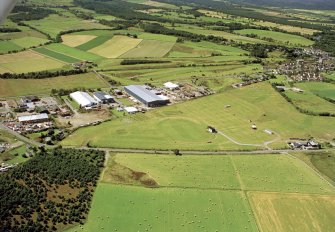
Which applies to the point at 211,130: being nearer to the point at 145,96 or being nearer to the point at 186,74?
the point at 145,96

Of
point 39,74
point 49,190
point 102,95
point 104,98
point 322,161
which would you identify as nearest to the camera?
point 49,190

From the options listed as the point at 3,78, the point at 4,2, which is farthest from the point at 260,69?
the point at 4,2

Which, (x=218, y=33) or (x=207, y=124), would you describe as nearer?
(x=207, y=124)

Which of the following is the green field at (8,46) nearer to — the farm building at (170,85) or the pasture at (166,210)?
the farm building at (170,85)

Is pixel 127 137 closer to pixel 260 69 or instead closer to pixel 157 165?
pixel 157 165

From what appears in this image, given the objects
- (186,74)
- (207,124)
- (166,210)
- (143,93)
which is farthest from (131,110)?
(166,210)

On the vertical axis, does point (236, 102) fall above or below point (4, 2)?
below
